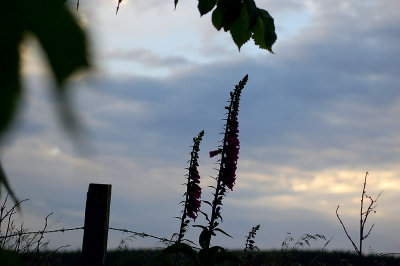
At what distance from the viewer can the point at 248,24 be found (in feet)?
10.6

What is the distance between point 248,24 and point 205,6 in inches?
12.4

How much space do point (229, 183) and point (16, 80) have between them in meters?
5.09

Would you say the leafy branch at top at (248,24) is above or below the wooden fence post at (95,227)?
above

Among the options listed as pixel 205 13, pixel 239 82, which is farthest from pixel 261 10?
pixel 239 82

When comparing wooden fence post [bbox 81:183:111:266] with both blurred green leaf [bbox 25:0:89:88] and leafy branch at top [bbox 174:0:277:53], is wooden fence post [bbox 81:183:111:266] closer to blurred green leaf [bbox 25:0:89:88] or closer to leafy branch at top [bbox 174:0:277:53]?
leafy branch at top [bbox 174:0:277:53]

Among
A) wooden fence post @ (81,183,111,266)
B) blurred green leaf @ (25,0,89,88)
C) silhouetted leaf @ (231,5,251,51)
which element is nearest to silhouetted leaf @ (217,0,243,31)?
silhouetted leaf @ (231,5,251,51)

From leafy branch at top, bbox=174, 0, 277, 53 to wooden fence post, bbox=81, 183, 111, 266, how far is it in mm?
2135

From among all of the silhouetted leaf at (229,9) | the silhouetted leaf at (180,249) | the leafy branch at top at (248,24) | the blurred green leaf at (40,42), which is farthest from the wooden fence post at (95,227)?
the blurred green leaf at (40,42)

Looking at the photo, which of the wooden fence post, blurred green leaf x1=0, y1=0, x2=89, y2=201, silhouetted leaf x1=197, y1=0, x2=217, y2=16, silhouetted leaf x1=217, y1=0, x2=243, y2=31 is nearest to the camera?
blurred green leaf x1=0, y1=0, x2=89, y2=201

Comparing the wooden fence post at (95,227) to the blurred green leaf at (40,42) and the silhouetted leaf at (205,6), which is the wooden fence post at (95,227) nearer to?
the silhouetted leaf at (205,6)

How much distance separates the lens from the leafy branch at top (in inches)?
126

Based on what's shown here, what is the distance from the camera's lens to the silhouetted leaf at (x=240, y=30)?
3.29m

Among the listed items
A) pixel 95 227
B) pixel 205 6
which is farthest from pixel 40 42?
pixel 95 227

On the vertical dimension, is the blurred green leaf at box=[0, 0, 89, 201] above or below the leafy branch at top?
below
